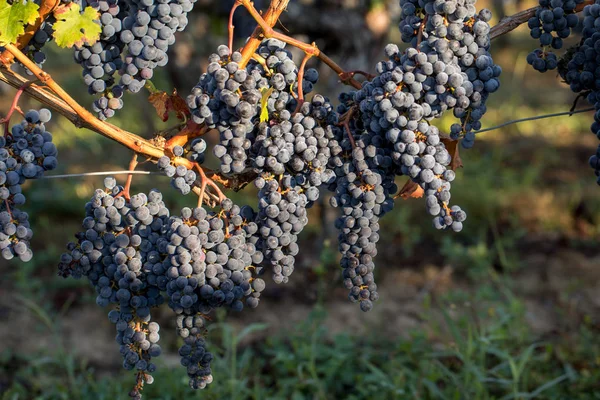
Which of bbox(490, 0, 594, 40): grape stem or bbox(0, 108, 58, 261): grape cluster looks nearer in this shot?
bbox(0, 108, 58, 261): grape cluster

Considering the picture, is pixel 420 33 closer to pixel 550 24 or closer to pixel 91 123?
pixel 550 24

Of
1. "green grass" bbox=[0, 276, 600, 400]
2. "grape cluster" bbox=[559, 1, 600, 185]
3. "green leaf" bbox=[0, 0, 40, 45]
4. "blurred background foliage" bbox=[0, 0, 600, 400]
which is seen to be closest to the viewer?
"green leaf" bbox=[0, 0, 40, 45]

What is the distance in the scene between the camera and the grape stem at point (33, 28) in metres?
1.27

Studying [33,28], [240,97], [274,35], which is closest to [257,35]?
[274,35]

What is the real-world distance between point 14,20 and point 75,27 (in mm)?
115

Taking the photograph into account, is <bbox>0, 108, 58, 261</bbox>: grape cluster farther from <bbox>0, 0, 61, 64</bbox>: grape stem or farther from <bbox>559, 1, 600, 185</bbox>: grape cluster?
<bbox>559, 1, 600, 185</bbox>: grape cluster

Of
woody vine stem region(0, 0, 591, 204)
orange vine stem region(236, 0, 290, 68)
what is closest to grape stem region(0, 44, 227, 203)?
woody vine stem region(0, 0, 591, 204)

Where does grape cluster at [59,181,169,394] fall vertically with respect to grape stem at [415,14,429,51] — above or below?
below

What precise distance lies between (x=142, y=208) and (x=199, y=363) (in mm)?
358

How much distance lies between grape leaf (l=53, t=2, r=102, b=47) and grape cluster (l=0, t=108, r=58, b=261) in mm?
167

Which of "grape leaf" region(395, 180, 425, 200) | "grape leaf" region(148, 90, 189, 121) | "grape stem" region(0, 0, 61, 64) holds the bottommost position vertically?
"grape leaf" region(395, 180, 425, 200)

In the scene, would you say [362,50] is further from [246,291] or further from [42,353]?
[246,291]

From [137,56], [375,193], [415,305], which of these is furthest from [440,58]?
[415,305]

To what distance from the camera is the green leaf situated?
1.21 m
